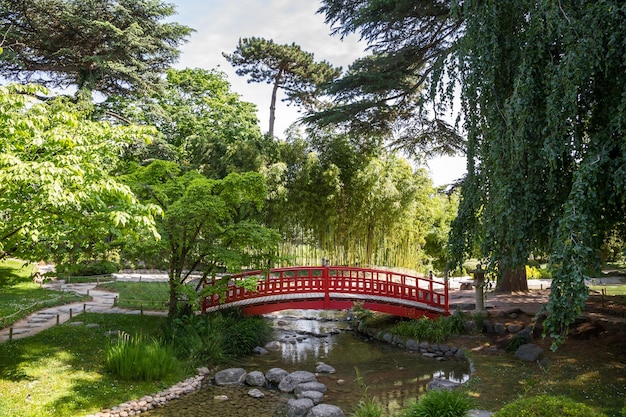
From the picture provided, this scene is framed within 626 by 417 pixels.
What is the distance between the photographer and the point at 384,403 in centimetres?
712

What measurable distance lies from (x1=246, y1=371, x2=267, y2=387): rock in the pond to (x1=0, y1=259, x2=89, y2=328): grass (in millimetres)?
5586

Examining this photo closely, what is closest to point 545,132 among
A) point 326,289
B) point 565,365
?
point 565,365

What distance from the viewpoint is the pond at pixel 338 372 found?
6.80 meters

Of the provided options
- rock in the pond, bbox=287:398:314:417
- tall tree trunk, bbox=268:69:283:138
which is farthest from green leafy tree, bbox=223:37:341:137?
rock in the pond, bbox=287:398:314:417

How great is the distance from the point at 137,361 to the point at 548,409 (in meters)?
6.06

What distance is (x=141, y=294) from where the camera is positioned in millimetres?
14367

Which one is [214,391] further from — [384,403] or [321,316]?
[321,316]

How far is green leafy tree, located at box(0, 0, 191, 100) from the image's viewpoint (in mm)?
15625

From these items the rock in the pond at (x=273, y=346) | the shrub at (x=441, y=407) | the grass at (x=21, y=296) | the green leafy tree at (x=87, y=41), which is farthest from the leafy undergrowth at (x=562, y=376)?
the green leafy tree at (x=87, y=41)

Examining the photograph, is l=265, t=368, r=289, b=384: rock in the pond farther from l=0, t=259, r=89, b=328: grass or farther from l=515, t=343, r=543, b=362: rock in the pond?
l=0, t=259, r=89, b=328: grass

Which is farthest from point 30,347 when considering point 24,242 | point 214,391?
point 214,391

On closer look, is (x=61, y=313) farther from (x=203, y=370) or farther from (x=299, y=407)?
(x=299, y=407)

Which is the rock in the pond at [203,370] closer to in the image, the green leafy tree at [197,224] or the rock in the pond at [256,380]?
the rock in the pond at [256,380]

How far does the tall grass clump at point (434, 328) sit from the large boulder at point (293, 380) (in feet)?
11.4
